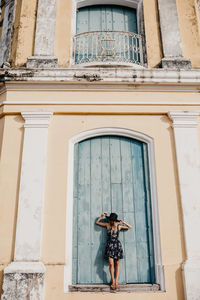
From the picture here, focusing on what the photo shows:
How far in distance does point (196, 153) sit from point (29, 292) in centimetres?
364

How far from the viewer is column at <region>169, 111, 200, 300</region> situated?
4402 mm

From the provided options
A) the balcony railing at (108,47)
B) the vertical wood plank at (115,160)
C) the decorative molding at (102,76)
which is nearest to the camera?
the vertical wood plank at (115,160)

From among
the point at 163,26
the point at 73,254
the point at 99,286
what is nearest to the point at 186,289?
the point at 99,286

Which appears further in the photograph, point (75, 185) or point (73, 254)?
point (75, 185)

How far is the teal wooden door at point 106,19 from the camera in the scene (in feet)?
21.8

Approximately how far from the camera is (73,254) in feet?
15.9

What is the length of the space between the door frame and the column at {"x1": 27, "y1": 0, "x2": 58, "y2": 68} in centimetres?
171

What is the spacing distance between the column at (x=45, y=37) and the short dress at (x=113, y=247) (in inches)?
139

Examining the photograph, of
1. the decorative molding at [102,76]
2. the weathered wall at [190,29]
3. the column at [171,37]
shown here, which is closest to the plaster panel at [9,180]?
the decorative molding at [102,76]

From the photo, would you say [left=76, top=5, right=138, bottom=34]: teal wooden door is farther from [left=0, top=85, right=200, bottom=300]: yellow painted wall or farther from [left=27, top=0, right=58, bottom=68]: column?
[left=0, top=85, right=200, bottom=300]: yellow painted wall

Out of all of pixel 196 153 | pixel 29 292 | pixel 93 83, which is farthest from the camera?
pixel 93 83

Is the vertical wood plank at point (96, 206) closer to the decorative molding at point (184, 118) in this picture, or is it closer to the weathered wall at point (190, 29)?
the decorative molding at point (184, 118)

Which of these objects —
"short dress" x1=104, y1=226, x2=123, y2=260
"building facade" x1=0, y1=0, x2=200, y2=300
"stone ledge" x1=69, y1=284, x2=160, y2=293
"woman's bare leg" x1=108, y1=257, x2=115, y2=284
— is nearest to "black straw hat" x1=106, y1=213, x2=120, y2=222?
"short dress" x1=104, y1=226, x2=123, y2=260

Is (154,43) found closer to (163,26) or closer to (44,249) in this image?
(163,26)
